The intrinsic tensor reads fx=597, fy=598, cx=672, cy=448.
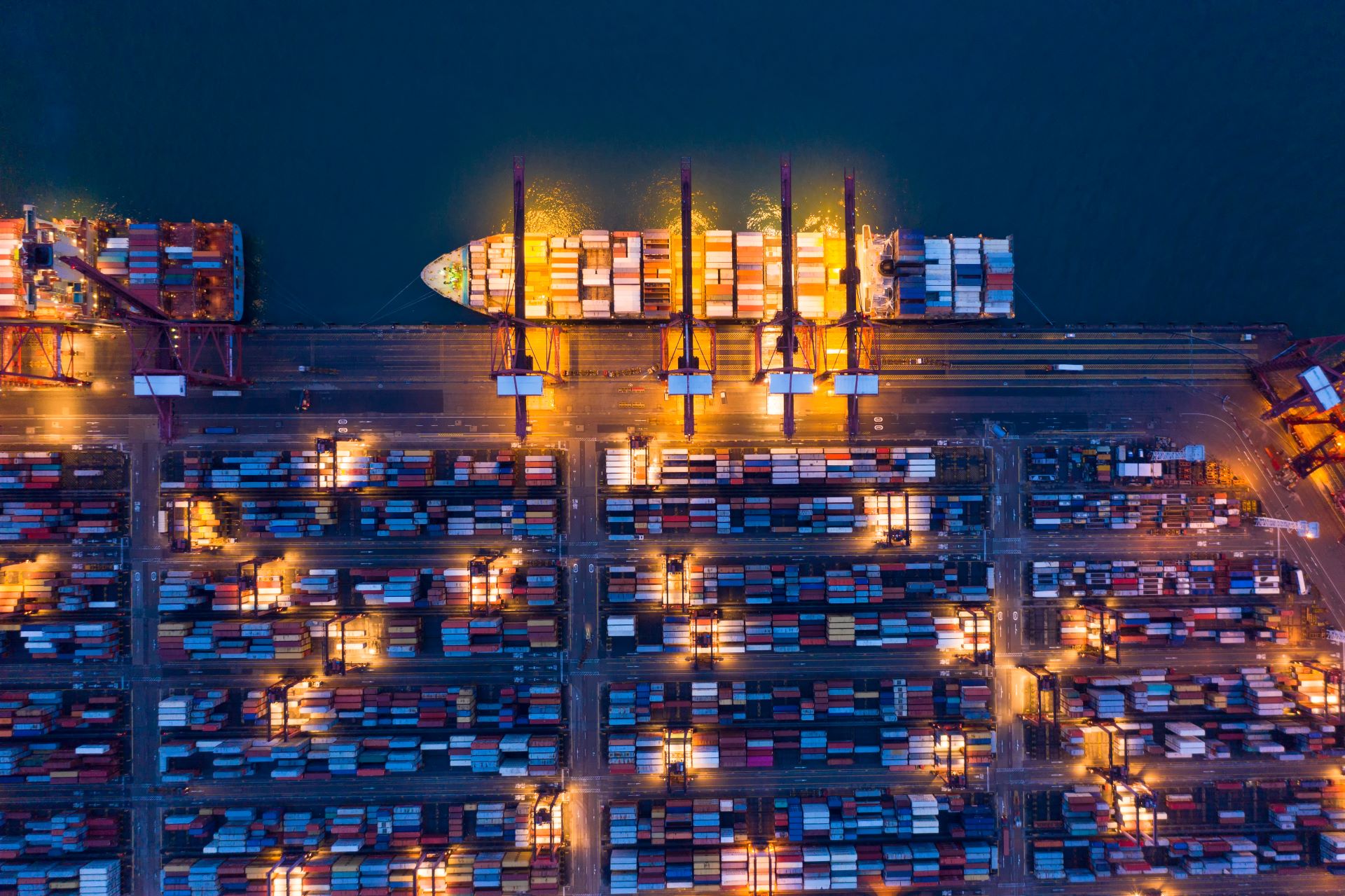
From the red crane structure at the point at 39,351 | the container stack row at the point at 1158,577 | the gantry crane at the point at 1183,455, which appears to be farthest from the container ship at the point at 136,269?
the gantry crane at the point at 1183,455

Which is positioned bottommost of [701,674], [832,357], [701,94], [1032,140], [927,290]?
[701,674]

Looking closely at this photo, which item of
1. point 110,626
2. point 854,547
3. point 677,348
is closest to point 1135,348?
point 854,547

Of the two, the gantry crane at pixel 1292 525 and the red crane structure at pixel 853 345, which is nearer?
the red crane structure at pixel 853 345

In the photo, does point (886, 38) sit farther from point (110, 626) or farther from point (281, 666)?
point (110, 626)

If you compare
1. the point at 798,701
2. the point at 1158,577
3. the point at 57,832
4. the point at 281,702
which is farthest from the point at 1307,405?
the point at 57,832

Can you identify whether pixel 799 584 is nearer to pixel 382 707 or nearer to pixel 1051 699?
pixel 1051 699

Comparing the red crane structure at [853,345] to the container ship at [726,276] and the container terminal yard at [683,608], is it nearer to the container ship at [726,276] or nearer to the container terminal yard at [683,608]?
the container terminal yard at [683,608]

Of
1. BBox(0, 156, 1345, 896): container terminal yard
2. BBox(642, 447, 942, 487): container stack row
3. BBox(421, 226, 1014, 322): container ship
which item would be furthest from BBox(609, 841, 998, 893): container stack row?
BBox(421, 226, 1014, 322): container ship
